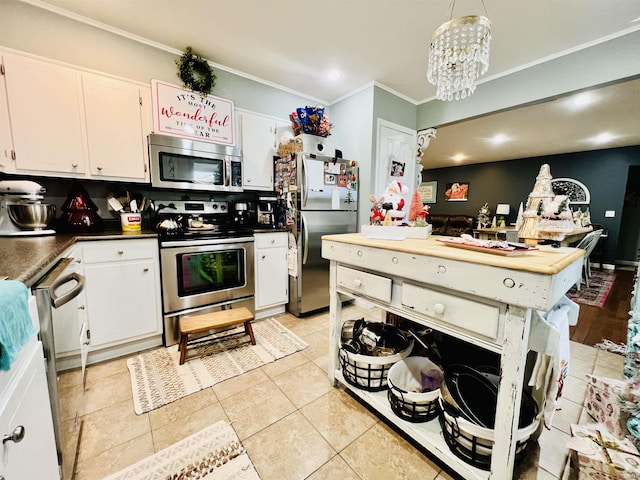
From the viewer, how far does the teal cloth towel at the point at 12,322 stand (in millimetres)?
516

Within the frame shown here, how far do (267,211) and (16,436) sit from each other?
2452mm

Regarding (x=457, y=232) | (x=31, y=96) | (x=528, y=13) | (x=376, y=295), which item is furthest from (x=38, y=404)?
(x=457, y=232)

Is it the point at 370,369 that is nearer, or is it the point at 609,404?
the point at 609,404

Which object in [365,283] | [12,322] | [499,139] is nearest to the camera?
[12,322]

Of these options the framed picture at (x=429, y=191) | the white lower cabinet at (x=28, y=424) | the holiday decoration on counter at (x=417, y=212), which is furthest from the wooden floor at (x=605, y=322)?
the framed picture at (x=429, y=191)

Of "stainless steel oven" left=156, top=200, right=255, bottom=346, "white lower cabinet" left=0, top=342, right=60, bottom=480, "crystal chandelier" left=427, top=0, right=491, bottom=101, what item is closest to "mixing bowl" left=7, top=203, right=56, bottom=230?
"stainless steel oven" left=156, top=200, right=255, bottom=346

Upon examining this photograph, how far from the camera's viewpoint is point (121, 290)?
1858 mm

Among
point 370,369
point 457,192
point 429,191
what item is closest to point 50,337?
point 370,369

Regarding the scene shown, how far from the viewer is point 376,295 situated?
1.29 m

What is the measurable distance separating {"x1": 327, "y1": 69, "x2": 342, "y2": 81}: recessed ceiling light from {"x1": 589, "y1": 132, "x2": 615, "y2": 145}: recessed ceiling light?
511 cm

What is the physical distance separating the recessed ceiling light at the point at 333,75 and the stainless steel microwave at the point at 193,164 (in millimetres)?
1254

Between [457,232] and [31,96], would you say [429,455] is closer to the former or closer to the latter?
[31,96]

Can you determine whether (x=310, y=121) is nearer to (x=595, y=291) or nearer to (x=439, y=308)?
(x=439, y=308)

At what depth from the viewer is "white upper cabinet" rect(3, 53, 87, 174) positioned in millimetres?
1716
